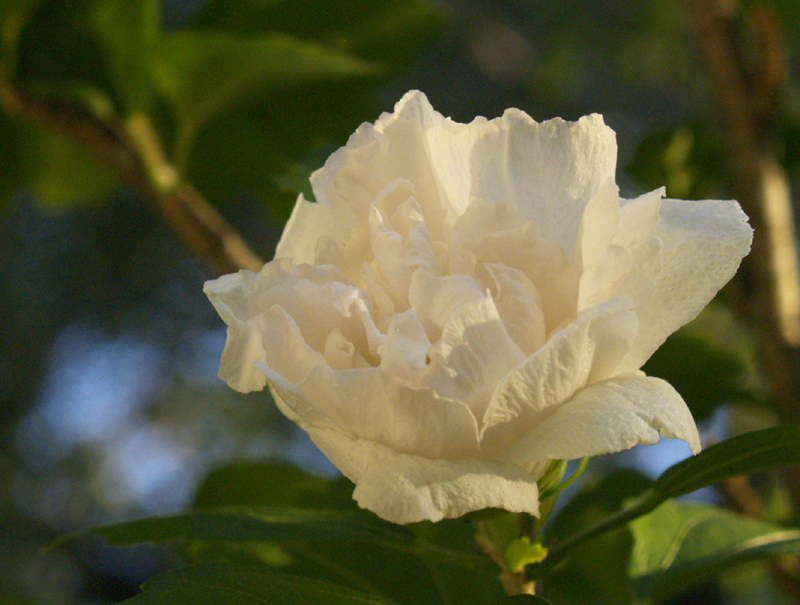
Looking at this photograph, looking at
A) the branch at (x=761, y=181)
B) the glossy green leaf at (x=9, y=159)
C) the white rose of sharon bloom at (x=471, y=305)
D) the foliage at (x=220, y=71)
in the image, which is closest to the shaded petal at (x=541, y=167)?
the white rose of sharon bloom at (x=471, y=305)

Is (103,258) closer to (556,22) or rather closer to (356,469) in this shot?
(556,22)

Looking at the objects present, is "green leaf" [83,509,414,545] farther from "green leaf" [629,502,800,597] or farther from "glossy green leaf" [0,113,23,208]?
"glossy green leaf" [0,113,23,208]

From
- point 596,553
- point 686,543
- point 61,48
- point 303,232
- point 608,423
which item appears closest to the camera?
point 608,423

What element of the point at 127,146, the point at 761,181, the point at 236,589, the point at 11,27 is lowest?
the point at 236,589

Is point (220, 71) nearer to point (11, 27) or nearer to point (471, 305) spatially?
point (11, 27)

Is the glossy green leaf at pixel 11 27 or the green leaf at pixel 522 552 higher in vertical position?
the glossy green leaf at pixel 11 27

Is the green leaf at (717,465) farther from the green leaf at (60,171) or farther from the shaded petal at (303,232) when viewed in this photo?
the green leaf at (60,171)

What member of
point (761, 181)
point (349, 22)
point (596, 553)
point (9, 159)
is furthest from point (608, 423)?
point (9, 159)
